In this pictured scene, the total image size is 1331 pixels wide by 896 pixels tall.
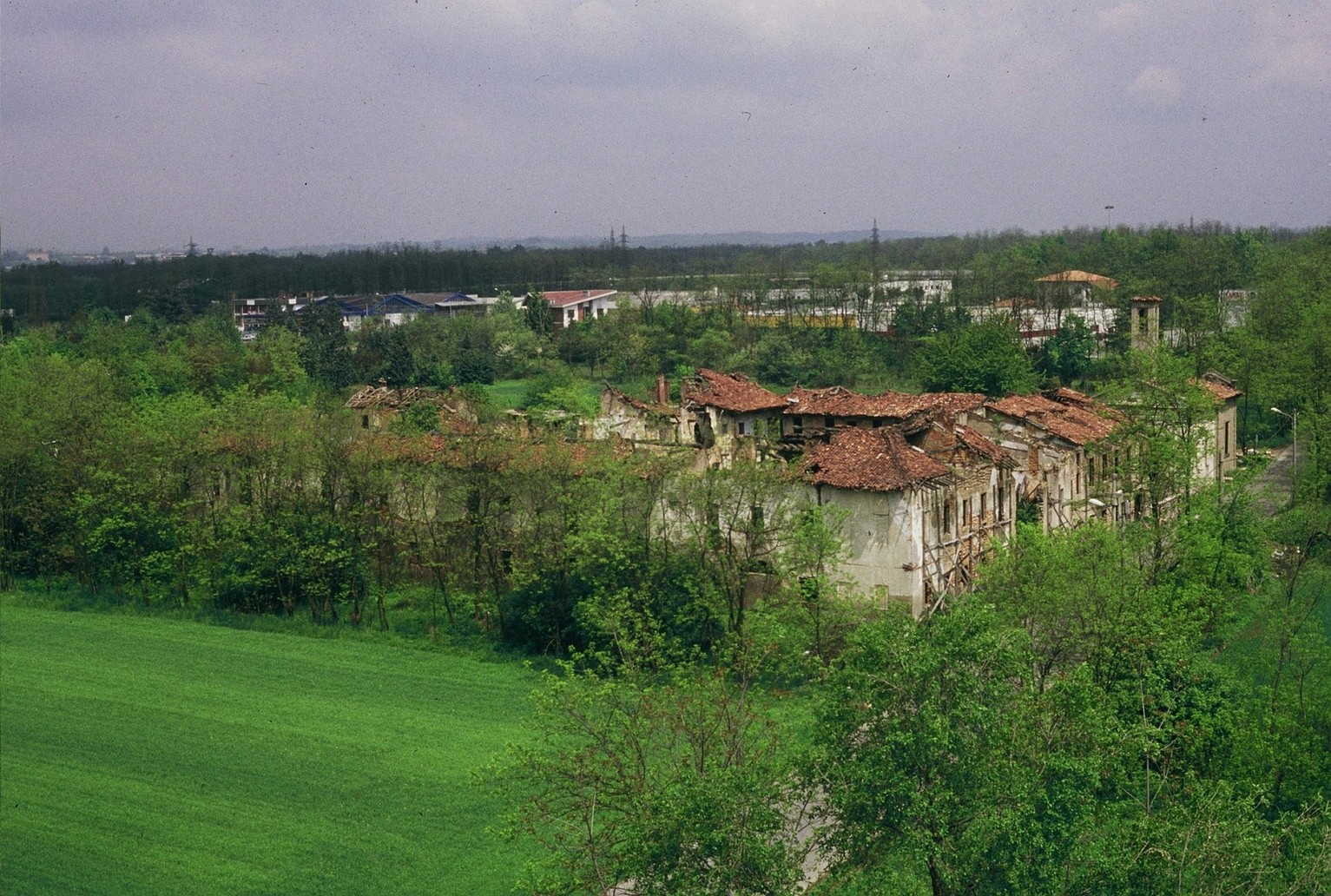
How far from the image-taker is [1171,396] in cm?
3919

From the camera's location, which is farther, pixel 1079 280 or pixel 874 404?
pixel 1079 280

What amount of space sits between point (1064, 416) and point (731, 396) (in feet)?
34.9

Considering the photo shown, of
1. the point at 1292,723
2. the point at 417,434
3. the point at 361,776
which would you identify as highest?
the point at 417,434

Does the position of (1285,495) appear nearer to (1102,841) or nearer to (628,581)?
(628,581)

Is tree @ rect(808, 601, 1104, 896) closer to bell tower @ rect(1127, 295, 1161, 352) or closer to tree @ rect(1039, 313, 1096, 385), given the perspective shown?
bell tower @ rect(1127, 295, 1161, 352)

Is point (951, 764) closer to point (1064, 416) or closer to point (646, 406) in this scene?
point (1064, 416)

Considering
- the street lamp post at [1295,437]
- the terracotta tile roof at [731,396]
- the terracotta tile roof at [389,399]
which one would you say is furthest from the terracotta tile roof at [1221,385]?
the terracotta tile roof at [389,399]

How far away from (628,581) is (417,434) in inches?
373

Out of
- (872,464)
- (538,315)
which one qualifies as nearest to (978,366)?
(872,464)

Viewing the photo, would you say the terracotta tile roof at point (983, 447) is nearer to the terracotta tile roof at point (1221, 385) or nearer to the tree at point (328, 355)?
the terracotta tile roof at point (1221, 385)

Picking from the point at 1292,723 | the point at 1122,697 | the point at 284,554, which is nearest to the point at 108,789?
the point at 284,554

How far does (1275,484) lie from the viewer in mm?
52000

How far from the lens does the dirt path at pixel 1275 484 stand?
1768 inches

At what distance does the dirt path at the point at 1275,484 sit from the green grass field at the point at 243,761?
2335cm
